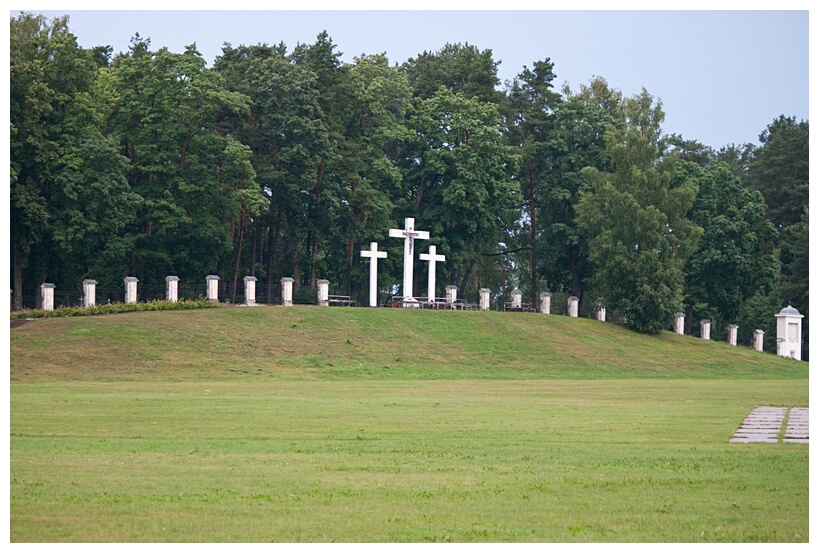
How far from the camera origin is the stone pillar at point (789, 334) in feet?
218

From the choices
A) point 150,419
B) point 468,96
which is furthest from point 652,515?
point 468,96

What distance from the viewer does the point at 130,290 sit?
51.8 metres

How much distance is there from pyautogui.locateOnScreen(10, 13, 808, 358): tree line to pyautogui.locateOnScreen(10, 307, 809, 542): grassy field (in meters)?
11.9

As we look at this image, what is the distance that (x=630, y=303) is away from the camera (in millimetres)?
58938

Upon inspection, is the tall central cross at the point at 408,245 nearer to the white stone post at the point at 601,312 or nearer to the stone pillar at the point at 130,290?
the white stone post at the point at 601,312

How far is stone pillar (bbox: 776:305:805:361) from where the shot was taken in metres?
66.6

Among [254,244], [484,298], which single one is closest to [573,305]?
[484,298]

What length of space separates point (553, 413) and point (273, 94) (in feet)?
124

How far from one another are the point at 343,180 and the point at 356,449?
44.3m

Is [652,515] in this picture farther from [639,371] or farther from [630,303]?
[630,303]

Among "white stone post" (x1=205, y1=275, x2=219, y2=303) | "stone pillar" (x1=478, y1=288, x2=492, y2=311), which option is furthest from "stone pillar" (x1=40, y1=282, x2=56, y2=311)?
"stone pillar" (x1=478, y1=288, x2=492, y2=311)

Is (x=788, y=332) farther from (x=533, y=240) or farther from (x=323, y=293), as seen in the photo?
(x=323, y=293)

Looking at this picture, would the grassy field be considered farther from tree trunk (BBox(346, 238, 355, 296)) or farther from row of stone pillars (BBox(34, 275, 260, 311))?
tree trunk (BBox(346, 238, 355, 296))

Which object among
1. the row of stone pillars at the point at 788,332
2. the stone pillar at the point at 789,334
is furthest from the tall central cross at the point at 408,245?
the stone pillar at the point at 789,334
